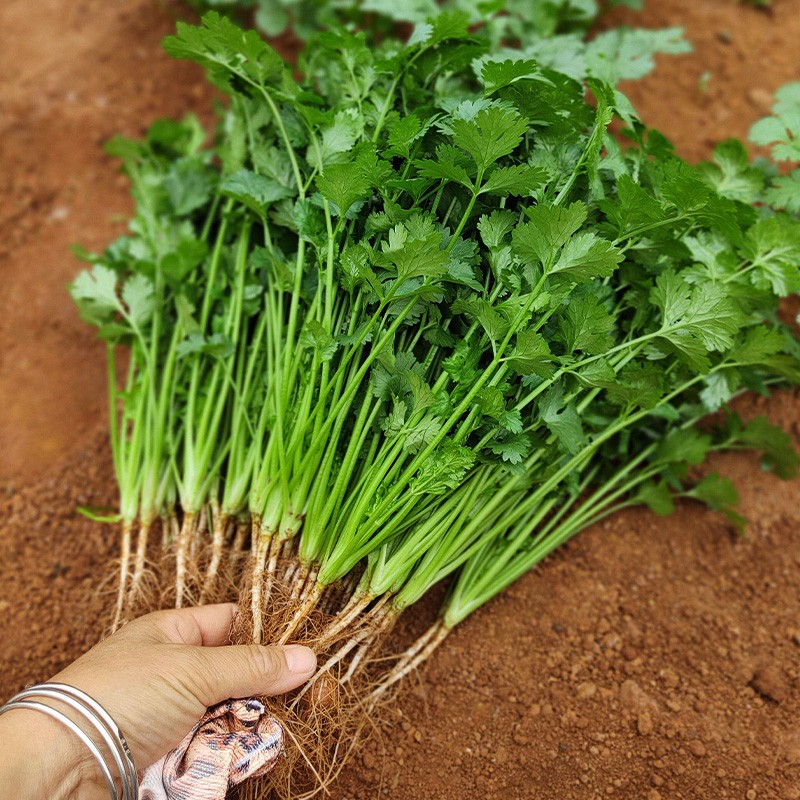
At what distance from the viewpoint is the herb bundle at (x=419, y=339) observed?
5.36 ft

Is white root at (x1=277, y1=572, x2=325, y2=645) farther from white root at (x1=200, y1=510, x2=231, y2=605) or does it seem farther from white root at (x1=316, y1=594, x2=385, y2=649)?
white root at (x1=200, y1=510, x2=231, y2=605)

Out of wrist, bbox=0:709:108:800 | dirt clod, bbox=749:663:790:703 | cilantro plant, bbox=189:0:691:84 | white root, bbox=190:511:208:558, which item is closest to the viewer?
wrist, bbox=0:709:108:800

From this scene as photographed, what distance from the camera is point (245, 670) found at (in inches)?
62.9

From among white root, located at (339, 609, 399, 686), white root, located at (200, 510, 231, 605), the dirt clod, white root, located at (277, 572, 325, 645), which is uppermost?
the dirt clod

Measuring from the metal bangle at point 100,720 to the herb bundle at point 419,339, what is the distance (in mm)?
394

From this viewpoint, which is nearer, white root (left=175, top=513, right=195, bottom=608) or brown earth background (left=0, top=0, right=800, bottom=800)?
brown earth background (left=0, top=0, right=800, bottom=800)

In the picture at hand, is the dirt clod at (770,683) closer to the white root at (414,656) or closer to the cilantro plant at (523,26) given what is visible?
the white root at (414,656)

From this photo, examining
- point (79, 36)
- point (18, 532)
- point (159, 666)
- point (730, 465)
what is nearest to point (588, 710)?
point (730, 465)

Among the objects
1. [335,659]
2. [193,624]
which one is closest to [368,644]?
[335,659]

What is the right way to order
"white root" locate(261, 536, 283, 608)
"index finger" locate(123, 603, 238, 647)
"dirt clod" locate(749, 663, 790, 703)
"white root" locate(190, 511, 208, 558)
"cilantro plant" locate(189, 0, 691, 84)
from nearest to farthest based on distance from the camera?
"index finger" locate(123, 603, 238, 647) < "white root" locate(261, 536, 283, 608) < "dirt clod" locate(749, 663, 790, 703) < "white root" locate(190, 511, 208, 558) < "cilantro plant" locate(189, 0, 691, 84)

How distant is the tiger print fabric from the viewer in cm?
157

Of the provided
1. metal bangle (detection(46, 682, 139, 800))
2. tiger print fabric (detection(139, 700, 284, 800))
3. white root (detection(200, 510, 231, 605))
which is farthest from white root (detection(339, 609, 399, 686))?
metal bangle (detection(46, 682, 139, 800))

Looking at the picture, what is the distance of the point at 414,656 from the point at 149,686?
0.72 meters

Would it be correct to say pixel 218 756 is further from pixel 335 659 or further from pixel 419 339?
pixel 419 339
